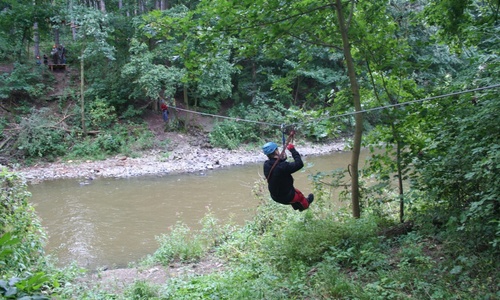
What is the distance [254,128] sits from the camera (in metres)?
21.6

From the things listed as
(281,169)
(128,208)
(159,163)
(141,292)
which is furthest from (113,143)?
(281,169)

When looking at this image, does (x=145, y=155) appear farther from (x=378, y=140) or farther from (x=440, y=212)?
(x=440, y=212)

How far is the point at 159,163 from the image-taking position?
1705 cm

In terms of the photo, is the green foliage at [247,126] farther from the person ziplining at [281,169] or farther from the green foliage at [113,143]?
the person ziplining at [281,169]

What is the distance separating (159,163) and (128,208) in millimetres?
5747

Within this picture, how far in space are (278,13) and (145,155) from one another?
1445cm

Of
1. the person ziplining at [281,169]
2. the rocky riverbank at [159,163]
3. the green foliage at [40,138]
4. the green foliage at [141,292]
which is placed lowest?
Answer: the rocky riverbank at [159,163]

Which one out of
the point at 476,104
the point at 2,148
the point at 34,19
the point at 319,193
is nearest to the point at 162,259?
the point at 319,193

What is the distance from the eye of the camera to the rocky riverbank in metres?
15.7

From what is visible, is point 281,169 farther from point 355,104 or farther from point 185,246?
point 185,246

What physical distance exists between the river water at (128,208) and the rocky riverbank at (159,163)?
2.44 feet

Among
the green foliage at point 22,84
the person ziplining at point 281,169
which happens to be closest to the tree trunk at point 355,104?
the person ziplining at point 281,169

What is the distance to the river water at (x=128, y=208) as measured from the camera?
27.3 ft

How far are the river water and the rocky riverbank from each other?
74 centimetres
